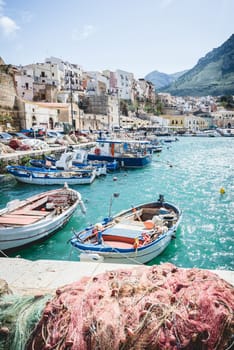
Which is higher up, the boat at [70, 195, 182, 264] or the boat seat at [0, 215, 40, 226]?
the boat seat at [0, 215, 40, 226]

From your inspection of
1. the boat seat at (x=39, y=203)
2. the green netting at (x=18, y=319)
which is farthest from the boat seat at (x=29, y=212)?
the green netting at (x=18, y=319)

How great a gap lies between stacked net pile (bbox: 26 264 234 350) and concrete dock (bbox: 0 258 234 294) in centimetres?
136

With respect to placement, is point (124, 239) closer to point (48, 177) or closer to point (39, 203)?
point (39, 203)

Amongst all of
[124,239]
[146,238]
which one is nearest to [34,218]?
[124,239]

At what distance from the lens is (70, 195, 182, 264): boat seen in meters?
6.96

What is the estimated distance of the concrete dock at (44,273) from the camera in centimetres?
394

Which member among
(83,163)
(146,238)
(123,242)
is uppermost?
(83,163)

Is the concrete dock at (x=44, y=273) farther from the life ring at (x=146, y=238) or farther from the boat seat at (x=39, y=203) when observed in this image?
the boat seat at (x=39, y=203)

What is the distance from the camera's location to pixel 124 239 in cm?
789

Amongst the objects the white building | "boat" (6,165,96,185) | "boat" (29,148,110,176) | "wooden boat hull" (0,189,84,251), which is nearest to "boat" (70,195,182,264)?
"wooden boat hull" (0,189,84,251)

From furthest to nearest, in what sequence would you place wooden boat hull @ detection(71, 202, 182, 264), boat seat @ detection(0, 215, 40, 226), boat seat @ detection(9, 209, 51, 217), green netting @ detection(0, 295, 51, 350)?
boat seat @ detection(9, 209, 51, 217) < boat seat @ detection(0, 215, 40, 226) < wooden boat hull @ detection(71, 202, 182, 264) < green netting @ detection(0, 295, 51, 350)

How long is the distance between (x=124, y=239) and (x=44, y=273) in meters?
3.89

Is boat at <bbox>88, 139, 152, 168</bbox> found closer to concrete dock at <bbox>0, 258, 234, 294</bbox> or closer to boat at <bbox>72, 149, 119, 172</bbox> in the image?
boat at <bbox>72, 149, 119, 172</bbox>

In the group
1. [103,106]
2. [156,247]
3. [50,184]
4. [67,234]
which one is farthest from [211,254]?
[103,106]
